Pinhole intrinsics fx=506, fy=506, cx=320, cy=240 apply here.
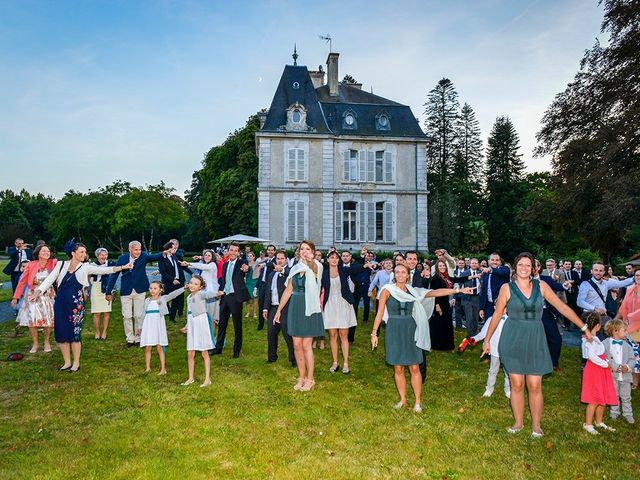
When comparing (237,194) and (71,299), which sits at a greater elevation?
(237,194)

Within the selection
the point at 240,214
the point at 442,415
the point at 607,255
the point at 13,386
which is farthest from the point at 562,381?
the point at 240,214

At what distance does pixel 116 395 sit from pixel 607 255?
81.0 feet

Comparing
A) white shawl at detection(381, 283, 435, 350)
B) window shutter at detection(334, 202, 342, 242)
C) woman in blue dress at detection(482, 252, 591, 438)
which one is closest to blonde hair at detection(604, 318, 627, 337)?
woman in blue dress at detection(482, 252, 591, 438)

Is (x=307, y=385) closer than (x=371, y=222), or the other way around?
(x=307, y=385)

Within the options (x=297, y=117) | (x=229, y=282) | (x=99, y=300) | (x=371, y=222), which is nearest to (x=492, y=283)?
(x=229, y=282)

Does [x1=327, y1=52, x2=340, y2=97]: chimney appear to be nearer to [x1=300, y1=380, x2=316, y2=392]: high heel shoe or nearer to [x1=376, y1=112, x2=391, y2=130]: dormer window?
[x1=376, y1=112, x2=391, y2=130]: dormer window

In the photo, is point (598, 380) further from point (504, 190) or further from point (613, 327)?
point (504, 190)

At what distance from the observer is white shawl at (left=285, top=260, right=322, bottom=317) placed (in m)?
7.38

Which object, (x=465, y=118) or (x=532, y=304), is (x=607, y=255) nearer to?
(x=532, y=304)

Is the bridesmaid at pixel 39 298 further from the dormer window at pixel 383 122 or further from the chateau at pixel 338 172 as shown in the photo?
the dormer window at pixel 383 122

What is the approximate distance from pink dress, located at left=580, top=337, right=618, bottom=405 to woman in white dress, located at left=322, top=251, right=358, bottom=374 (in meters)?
3.64

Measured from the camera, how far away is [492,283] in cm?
909

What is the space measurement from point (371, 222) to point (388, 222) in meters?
1.17

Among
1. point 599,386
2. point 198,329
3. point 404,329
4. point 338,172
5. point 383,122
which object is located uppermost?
point 383,122
